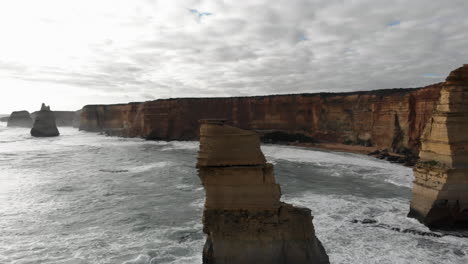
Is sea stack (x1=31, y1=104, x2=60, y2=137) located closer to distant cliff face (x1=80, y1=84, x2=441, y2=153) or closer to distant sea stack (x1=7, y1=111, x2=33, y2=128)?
distant cliff face (x1=80, y1=84, x2=441, y2=153)

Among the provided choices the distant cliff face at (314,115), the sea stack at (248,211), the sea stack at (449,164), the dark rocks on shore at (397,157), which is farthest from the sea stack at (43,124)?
the sea stack at (449,164)

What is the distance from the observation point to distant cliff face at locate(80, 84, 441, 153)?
2703 centimetres

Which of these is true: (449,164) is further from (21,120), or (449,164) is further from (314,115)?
(21,120)

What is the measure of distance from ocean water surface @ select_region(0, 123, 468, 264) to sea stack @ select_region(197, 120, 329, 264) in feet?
6.11

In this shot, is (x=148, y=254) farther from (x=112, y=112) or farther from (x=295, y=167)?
(x=112, y=112)

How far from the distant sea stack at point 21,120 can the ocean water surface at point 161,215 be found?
99287mm

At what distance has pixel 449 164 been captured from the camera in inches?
375

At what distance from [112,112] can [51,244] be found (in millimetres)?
66496

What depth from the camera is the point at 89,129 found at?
7538 centimetres

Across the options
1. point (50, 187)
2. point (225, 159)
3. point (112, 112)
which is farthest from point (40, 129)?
point (225, 159)

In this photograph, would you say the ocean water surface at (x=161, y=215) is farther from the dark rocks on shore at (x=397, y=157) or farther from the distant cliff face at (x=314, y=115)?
the distant cliff face at (x=314, y=115)

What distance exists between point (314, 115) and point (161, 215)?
34449mm

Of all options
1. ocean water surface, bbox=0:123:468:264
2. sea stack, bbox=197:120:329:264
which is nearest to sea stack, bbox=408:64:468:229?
ocean water surface, bbox=0:123:468:264

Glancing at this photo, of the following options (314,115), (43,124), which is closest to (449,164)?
(314,115)
